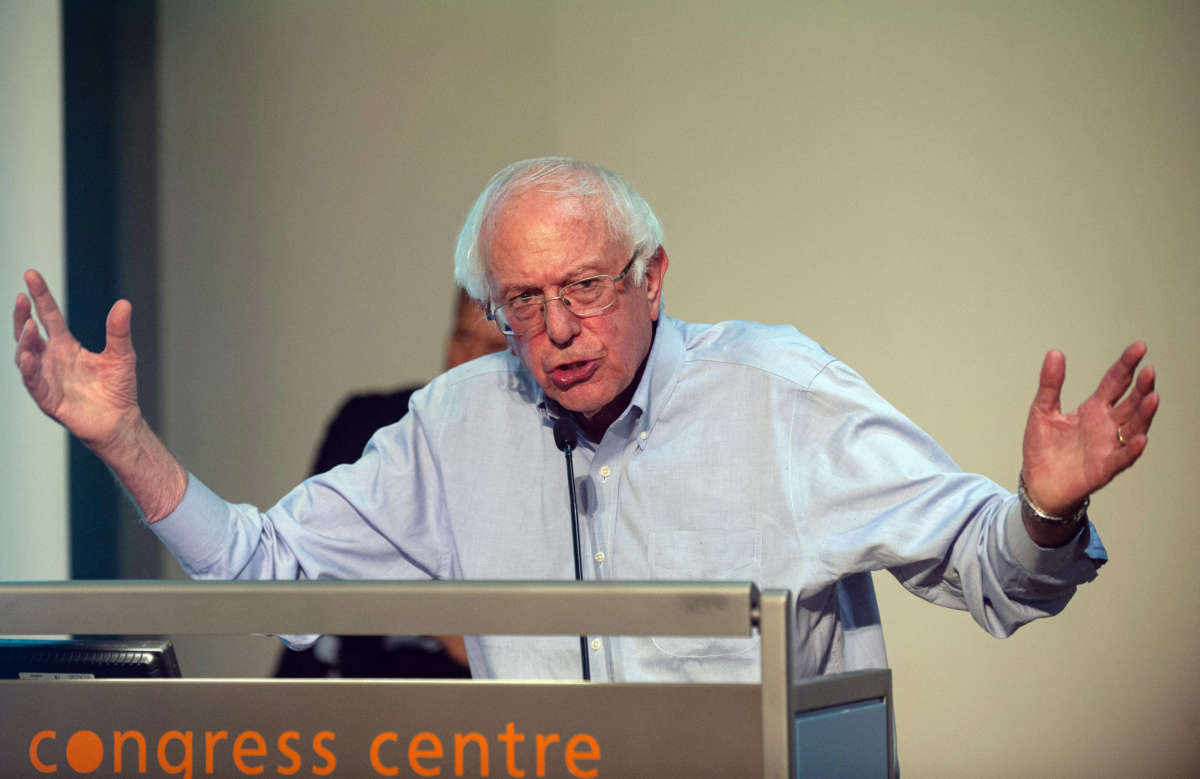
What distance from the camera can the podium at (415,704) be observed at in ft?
2.84

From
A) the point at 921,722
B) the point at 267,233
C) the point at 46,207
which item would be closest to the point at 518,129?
the point at 267,233

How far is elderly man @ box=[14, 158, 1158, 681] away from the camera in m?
1.45

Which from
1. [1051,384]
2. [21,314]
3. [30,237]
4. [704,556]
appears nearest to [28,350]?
[21,314]

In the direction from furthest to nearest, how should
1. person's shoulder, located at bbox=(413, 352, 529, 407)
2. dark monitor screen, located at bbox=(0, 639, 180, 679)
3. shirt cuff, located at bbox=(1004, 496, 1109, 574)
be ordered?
person's shoulder, located at bbox=(413, 352, 529, 407) → shirt cuff, located at bbox=(1004, 496, 1109, 574) → dark monitor screen, located at bbox=(0, 639, 180, 679)

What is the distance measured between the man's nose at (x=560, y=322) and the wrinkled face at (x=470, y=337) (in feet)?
4.13

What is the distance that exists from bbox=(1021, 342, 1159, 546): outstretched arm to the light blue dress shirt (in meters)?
0.17

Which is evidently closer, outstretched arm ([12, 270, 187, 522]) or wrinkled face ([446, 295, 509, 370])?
outstretched arm ([12, 270, 187, 522])

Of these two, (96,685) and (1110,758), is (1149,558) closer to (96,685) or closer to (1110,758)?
(1110,758)

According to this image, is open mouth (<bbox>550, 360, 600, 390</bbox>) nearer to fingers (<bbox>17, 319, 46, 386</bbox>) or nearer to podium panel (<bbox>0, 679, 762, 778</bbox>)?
fingers (<bbox>17, 319, 46, 386</bbox>)

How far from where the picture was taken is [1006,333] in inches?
137

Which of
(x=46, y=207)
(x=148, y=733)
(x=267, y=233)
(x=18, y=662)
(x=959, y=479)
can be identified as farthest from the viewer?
(x=267, y=233)

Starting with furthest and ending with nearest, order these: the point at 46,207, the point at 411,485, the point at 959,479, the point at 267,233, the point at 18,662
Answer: the point at 267,233
the point at 46,207
the point at 411,485
the point at 959,479
the point at 18,662

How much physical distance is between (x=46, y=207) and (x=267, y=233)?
0.90 meters

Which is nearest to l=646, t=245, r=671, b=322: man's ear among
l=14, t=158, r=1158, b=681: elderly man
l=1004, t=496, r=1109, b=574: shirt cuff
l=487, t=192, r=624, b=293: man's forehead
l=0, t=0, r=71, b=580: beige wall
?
l=14, t=158, r=1158, b=681: elderly man
